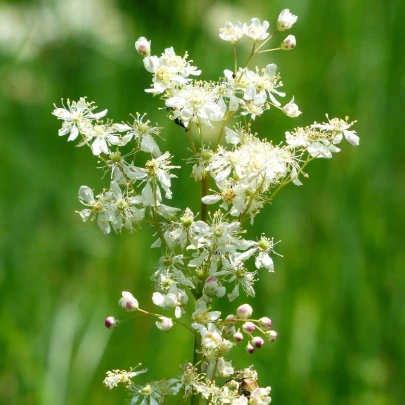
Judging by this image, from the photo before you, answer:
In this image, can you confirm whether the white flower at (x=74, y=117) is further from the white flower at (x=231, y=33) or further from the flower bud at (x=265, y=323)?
the flower bud at (x=265, y=323)

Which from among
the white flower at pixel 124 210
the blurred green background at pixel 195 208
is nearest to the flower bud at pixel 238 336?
the white flower at pixel 124 210

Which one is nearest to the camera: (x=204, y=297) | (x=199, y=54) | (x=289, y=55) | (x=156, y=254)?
(x=204, y=297)

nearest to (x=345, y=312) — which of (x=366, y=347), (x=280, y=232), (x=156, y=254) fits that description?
(x=366, y=347)

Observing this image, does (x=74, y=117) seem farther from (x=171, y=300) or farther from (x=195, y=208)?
(x=195, y=208)

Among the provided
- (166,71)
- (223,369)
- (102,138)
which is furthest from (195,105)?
(223,369)

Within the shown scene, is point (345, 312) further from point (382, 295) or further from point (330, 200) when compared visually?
point (330, 200)

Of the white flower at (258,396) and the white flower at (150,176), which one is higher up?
the white flower at (150,176)

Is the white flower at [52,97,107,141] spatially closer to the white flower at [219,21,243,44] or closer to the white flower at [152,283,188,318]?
the white flower at [219,21,243,44]

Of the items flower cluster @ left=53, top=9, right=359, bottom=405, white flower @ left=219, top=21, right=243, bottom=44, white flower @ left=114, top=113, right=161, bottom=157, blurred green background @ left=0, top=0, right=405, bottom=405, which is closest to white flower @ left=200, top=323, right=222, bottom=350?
flower cluster @ left=53, top=9, right=359, bottom=405
